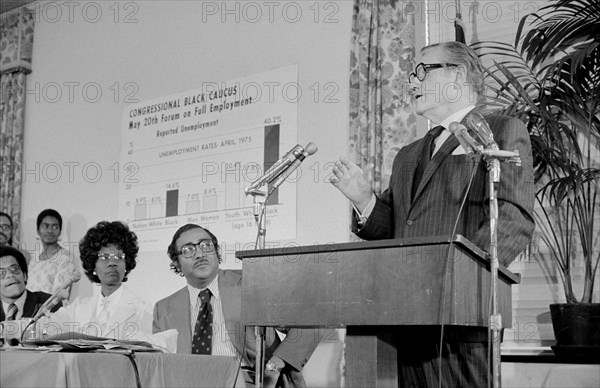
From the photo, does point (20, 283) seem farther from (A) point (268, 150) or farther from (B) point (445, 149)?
(B) point (445, 149)

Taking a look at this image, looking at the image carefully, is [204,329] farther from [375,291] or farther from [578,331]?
[375,291]

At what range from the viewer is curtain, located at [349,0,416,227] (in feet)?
15.1

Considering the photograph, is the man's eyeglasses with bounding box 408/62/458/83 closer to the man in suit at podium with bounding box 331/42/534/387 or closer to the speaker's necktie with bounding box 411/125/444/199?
the man in suit at podium with bounding box 331/42/534/387

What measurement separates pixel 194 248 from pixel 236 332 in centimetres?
57

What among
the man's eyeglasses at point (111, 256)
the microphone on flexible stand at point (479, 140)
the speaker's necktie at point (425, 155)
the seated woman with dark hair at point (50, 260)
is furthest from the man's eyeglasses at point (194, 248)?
the seated woman with dark hair at point (50, 260)

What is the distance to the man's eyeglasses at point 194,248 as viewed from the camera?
379 centimetres

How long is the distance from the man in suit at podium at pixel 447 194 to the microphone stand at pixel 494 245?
0.07 m

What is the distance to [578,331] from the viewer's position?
3.45m

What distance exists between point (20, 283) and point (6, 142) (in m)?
2.94

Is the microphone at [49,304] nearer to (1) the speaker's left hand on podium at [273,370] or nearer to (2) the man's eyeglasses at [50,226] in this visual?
(1) the speaker's left hand on podium at [273,370]

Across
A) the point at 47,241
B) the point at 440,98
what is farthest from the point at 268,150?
the point at 440,98

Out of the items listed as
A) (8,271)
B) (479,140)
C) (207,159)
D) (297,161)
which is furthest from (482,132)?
(207,159)

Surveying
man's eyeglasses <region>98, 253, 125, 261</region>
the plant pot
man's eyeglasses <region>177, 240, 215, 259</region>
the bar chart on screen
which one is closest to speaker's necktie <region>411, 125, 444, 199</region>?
the plant pot

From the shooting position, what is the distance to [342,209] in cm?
496
